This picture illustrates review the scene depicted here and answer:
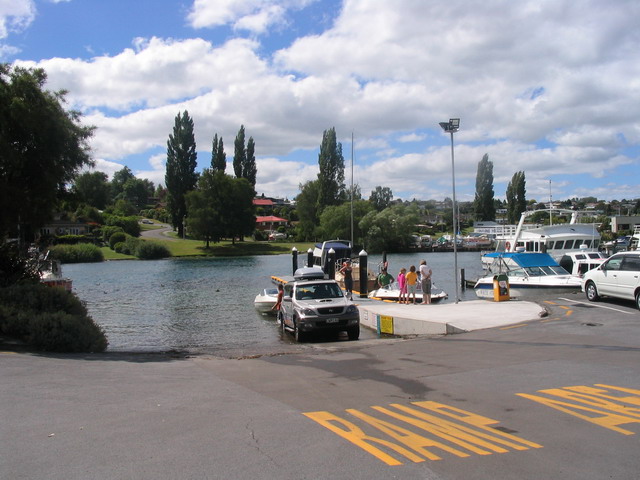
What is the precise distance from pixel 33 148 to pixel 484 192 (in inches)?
4105

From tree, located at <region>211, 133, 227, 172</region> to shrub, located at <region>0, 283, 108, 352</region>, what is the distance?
85.5 metres

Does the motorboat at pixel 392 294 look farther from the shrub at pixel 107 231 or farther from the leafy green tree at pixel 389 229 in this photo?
the shrub at pixel 107 231

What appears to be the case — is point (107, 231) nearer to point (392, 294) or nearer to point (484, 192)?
point (484, 192)

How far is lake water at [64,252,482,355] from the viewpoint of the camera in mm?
20641

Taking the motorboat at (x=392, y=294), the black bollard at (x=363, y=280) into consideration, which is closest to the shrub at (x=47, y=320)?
the black bollard at (x=363, y=280)

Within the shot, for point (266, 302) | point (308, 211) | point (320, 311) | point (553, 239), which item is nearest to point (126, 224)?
point (308, 211)

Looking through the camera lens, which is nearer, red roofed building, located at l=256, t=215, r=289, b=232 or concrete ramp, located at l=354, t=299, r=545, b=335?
concrete ramp, located at l=354, t=299, r=545, b=335

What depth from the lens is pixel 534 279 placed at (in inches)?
1069

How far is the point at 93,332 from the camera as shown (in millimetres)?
13930

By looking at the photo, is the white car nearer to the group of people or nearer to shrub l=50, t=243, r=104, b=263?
the group of people

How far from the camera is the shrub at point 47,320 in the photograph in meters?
12.9

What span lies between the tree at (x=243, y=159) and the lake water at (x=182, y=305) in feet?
121

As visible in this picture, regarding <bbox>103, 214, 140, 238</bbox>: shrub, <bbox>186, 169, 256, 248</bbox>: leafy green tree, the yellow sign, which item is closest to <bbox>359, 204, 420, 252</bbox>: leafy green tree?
<bbox>186, 169, 256, 248</bbox>: leafy green tree

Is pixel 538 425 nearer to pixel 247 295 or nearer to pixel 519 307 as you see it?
pixel 519 307
